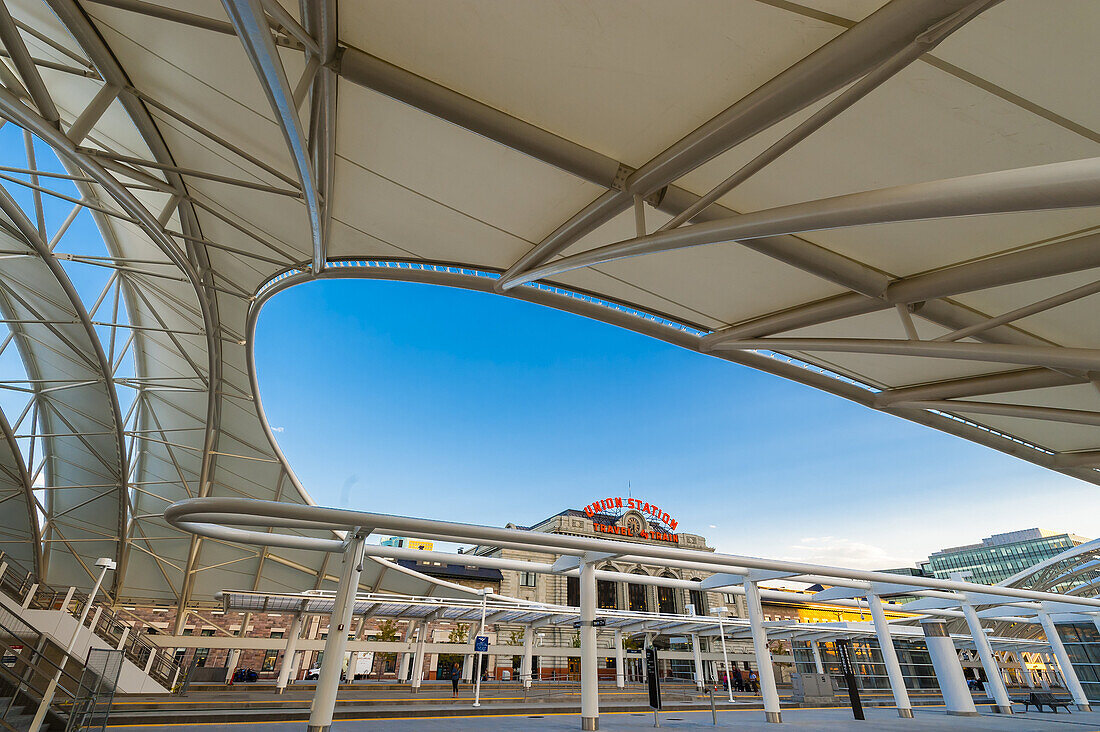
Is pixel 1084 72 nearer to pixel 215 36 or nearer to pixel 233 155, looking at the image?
pixel 215 36

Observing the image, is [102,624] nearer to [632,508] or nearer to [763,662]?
[763,662]

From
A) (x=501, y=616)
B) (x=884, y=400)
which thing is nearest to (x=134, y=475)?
(x=501, y=616)

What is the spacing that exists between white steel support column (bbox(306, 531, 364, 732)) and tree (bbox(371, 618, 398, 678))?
1261 inches

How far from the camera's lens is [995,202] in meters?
4.50

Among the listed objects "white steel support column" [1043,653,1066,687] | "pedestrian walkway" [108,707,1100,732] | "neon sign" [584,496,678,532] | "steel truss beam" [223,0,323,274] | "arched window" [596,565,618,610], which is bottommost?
"pedestrian walkway" [108,707,1100,732]

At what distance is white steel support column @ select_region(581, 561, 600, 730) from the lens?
1695 cm

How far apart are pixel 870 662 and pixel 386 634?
41.9 metres

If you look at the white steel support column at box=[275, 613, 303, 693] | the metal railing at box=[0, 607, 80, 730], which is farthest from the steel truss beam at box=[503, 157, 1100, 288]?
the white steel support column at box=[275, 613, 303, 693]

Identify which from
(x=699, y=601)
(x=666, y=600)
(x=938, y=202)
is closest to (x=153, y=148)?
(x=938, y=202)

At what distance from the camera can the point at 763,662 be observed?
21.8 metres

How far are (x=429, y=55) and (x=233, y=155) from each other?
26.0 feet

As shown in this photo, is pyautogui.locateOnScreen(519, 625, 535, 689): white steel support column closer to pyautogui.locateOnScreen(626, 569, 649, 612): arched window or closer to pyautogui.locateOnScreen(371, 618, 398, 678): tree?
pyautogui.locateOnScreen(371, 618, 398, 678): tree

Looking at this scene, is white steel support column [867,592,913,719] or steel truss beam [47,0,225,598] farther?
white steel support column [867,592,913,719]

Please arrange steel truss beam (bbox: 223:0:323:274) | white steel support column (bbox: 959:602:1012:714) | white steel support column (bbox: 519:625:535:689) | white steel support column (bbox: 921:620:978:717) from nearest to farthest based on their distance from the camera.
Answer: steel truss beam (bbox: 223:0:323:274) → white steel support column (bbox: 921:620:978:717) → white steel support column (bbox: 959:602:1012:714) → white steel support column (bbox: 519:625:535:689)
